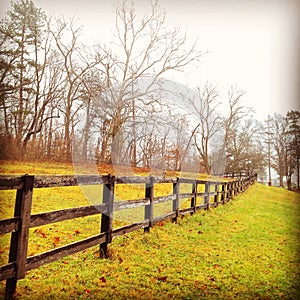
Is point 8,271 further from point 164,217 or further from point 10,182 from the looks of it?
point 164,217

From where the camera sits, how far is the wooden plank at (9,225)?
79.1 inches

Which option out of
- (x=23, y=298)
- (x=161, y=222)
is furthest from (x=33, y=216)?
(x=161, y=222)

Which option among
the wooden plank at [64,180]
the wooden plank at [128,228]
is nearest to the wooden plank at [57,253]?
the wooden plank at [128,228]

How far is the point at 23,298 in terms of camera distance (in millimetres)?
2209

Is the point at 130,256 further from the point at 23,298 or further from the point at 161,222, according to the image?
the point at 161,222

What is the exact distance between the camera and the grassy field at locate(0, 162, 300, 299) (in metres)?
2.49

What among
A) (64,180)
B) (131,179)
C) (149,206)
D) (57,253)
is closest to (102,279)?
(57,253)

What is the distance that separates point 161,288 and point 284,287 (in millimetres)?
1326

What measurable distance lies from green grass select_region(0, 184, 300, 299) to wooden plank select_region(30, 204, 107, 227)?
0.92ft

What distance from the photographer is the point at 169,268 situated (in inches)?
123

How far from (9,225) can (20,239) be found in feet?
0.58

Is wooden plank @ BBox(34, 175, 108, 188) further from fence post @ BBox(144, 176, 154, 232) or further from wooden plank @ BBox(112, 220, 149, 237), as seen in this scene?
fence post @ BBox(144, 176, 154, 232)

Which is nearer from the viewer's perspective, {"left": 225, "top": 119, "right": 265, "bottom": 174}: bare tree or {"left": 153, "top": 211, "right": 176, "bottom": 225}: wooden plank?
{"left": 153, "top": 211, "right": 176, "bottom": 225}: wooden plank

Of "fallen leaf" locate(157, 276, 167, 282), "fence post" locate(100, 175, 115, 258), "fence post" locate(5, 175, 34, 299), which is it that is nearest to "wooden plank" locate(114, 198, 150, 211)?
"fence post" locate(100, 175, 115, 258)
